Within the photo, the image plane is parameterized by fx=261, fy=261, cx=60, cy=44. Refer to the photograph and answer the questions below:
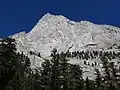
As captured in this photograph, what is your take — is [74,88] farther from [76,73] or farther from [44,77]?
[44,77]

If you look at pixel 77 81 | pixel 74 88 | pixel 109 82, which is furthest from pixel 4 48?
pixel 74 88

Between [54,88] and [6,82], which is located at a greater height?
[54,88]

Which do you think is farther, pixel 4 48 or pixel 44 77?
pixel 44 77

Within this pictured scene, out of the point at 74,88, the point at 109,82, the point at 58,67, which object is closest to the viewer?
the point at 109,82

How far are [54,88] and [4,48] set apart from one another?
71.7 feet

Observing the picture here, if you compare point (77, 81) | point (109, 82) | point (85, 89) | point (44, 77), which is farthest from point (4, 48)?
point (85, 89)

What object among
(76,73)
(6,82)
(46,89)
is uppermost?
(76,73)

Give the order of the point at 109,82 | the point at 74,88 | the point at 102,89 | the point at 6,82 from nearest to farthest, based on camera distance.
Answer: the point at 6,82 → the point at 109,82 → the point at 74,88 → the point at 102,89

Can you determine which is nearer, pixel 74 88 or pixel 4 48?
pixel 4 48

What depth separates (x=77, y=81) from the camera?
6331cm

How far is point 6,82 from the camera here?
30.6 feet

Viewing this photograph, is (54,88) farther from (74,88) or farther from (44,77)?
(74,88)

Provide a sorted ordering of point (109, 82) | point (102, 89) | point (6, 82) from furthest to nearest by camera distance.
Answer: point (102, 89) → point (109, 82) → point (6, 82)

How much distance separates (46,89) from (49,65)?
531 cm
